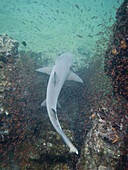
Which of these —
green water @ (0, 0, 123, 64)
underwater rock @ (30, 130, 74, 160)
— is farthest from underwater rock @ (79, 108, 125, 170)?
green water @ (0, 0, 123, 64)

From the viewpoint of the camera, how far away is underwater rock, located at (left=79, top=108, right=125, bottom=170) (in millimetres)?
2750

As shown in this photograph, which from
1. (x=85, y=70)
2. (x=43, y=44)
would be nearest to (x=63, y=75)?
(x=85, y=70)

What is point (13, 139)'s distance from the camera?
3.91 meters

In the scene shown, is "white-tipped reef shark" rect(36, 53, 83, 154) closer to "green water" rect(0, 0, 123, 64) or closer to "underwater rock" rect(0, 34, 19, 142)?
"underwater rock" rect(0, 34, 19, 142)

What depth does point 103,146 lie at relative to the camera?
2963mm

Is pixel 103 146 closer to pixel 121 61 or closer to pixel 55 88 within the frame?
pixel 55 88

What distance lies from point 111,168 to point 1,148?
3832 millimetres

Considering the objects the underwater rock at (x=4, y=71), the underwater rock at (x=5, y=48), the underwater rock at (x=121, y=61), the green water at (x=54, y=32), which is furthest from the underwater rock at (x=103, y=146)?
the green water at (x=54, y=32)

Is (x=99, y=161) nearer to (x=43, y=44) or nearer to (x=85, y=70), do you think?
(x=85, y=70)

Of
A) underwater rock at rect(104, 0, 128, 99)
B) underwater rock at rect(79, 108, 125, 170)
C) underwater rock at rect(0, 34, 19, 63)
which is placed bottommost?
underwater rock at rect(79, 108, 125, 170)

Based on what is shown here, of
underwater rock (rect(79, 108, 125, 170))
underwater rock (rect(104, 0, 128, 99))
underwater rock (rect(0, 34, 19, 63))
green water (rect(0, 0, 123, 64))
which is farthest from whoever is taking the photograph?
green water (rect(0, 0, 123, 64))

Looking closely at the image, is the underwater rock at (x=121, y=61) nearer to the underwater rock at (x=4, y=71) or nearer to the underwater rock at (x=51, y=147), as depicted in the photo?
the underwater rock at (x=51, y=147)

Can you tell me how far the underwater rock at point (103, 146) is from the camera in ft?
9.02

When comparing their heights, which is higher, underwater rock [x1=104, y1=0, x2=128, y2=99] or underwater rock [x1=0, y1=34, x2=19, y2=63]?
underwater rock [x1=104, y1=0, x2=128, y2=99]
